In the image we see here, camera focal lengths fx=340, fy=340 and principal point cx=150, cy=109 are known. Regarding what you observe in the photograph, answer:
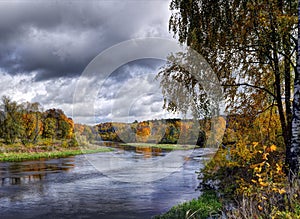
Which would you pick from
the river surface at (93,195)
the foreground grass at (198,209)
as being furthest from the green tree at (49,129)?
the foreground grass at (198,209)

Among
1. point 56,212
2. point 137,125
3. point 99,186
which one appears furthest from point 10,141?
point 56,212

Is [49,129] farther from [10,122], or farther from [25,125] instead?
[10,122]

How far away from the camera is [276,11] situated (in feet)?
25.0

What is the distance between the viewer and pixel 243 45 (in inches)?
332

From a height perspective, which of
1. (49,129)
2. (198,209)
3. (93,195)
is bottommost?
(93,195)

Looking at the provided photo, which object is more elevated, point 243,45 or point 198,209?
point 243,45

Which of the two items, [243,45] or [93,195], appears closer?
[243,45]

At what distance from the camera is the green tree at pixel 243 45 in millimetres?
7973

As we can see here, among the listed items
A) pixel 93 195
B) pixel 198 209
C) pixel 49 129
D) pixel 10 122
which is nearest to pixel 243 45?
pixel 198 209

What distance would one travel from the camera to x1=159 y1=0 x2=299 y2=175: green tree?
26.2 ft

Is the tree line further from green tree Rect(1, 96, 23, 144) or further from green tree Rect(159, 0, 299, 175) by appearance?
green tree Rect(159, 0, 299, 175)

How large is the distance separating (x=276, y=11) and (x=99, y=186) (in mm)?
10487

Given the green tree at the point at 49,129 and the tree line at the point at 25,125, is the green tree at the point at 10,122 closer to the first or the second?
the tree line at the point at 25,125

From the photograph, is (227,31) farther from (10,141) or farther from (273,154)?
(10,141)
